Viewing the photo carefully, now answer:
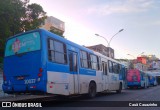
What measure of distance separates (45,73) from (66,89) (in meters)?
1.96

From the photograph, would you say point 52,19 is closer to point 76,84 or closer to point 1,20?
point 1,20

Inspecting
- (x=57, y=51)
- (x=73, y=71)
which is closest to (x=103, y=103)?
(x=73, y=71)

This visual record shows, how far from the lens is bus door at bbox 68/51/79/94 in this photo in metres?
13.6

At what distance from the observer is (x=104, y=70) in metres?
19.2

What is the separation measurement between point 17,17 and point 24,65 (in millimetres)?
18504

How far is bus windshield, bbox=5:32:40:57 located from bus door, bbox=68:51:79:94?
2455 mm

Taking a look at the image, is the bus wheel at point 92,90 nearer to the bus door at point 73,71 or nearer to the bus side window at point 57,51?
the bus door at point 73,71

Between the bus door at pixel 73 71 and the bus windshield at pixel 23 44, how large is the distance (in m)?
2.46

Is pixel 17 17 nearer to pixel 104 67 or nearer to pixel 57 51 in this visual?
pixel 104 67

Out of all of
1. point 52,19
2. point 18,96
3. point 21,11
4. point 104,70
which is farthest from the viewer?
point 52,19

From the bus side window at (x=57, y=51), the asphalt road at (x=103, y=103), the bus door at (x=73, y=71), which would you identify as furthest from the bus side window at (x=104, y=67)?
the bus side window at (x=57, y=51)

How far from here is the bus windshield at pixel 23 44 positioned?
11797 mm

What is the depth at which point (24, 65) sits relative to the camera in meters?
11.9

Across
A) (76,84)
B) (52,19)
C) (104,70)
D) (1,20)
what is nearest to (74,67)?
(76,84)
